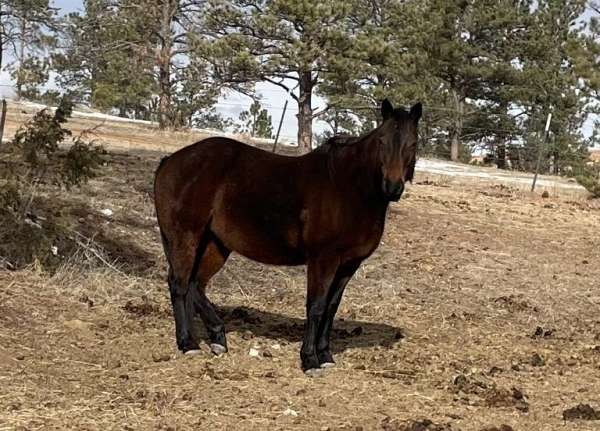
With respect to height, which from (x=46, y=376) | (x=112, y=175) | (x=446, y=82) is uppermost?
(x=446, y=82)

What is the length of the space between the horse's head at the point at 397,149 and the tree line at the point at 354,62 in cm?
1338

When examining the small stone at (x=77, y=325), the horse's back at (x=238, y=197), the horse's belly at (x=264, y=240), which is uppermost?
the horse's back at (x=238, y=197)

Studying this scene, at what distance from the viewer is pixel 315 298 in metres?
5.57

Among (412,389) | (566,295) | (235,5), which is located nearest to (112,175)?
(566,295)

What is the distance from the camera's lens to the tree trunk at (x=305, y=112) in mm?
22297

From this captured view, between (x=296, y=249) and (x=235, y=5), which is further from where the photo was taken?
(x=235, y=5)

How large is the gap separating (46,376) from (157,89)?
25.9m

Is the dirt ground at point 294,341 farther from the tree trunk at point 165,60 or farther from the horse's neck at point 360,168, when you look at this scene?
the tree trunk at point 165,60

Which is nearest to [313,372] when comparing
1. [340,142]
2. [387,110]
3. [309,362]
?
[309,362]

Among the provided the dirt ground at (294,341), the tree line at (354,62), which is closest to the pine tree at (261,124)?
the tree line at (354,62)

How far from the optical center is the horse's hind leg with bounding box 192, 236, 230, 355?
19.6 ft

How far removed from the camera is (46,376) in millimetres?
5082

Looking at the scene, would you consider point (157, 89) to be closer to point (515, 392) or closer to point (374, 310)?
point (374, 310)

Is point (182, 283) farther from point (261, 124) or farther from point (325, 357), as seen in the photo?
point (261, 124)
